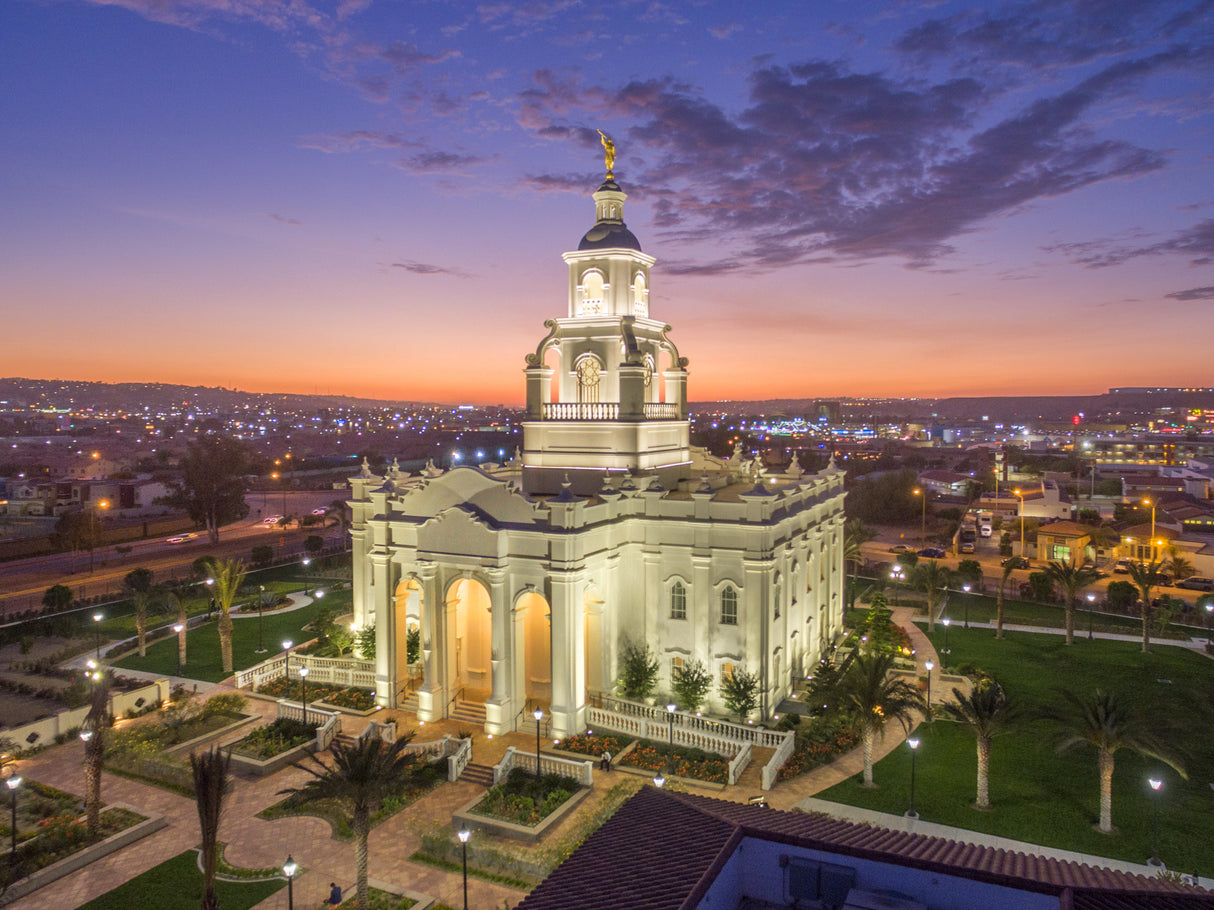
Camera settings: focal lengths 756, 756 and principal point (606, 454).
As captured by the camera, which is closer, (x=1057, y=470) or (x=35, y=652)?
(x=35, y=652)

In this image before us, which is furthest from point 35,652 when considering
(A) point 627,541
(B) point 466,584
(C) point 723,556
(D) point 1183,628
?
(D) point 1183,628

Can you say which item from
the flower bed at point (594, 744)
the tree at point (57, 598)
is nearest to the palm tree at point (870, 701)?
the flower bed at point (594, 744)

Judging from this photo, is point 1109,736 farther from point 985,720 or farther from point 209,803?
point 209,803


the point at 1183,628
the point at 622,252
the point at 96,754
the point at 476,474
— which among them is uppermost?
the point at 622,252

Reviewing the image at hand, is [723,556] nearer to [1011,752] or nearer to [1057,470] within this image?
[1011,752]

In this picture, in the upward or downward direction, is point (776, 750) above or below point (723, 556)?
below

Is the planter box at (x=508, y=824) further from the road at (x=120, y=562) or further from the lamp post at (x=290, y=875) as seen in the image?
the road at (x=120, y=562)
